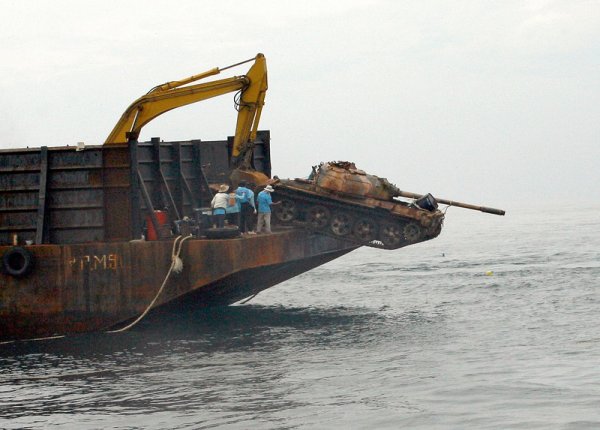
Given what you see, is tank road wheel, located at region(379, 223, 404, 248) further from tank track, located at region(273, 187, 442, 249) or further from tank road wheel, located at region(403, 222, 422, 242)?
tank road wheel, located at region(403, 222, 422, 242)

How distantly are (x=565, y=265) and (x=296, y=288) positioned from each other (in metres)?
11.2

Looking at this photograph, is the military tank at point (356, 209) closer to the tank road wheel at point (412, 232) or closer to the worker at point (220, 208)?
the tank road wheel at point (412, 232)

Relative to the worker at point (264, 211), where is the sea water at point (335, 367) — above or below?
below

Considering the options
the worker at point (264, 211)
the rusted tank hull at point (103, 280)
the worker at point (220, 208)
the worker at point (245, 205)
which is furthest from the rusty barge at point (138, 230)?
the worker at point (245, 205)

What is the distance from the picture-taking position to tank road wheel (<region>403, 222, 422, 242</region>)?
26.0m

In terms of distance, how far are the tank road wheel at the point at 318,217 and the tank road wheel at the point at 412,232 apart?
6.30 feet

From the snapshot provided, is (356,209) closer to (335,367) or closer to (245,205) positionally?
(245,205)

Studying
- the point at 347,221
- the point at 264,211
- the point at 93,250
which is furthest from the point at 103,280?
the point at 347,221

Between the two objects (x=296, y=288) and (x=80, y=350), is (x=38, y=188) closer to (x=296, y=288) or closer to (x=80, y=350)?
(x=80, y=350)

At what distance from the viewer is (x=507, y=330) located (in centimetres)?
2378

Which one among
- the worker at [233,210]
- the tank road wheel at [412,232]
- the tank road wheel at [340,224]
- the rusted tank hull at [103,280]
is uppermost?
the worker at [233,210]

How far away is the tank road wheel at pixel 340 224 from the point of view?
26.2m

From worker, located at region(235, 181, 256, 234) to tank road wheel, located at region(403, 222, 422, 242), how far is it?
372 centimetres

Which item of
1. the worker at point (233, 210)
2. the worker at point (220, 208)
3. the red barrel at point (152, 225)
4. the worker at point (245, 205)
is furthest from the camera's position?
the worker at point (245, 205)
